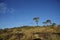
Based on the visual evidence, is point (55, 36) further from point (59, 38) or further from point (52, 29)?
point (52, 29)

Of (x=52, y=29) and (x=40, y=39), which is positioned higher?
(x=52, y=29)

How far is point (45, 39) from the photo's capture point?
1936 cm

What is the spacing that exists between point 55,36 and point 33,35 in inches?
122

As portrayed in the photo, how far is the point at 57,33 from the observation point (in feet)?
66.3

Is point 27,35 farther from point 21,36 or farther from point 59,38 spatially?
point 59,38

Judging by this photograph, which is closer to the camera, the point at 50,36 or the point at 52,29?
the point at 50,36

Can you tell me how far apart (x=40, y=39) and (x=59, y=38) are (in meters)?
2.76

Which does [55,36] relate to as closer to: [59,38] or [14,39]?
[59,38]

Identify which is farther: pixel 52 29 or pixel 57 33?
pixel 52 29

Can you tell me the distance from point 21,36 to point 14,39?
3.72 feet

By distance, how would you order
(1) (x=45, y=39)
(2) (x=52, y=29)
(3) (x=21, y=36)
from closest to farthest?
(1) (x=45, y=39) < (3) (x=21, y=36) < (2) (x=52, y=29)

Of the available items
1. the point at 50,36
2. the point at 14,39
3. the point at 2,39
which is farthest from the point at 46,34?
the point at 2,39

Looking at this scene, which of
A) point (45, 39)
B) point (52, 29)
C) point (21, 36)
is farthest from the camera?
point (52, 29)

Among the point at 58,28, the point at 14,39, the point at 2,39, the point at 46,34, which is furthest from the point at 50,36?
the point at 2,39
